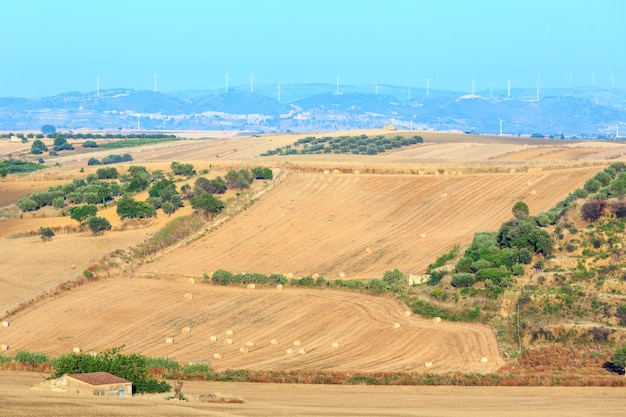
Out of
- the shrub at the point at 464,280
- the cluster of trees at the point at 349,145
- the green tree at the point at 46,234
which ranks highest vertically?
the shrub at the point at 464,280

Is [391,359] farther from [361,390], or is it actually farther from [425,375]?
[361,390]

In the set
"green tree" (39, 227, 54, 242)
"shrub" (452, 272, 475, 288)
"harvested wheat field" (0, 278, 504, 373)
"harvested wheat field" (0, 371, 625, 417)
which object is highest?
"harvested wheat field" (0, 371, 625, 417)

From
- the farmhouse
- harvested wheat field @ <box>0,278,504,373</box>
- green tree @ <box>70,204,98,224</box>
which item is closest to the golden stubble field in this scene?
harvested wheat field @ <box>0,278,504,373</box>

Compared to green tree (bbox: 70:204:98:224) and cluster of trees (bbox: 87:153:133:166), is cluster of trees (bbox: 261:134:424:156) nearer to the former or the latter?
cluster of trees (bbox: 87:153:133:166)

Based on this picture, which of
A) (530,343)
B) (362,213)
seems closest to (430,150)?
(362,213)

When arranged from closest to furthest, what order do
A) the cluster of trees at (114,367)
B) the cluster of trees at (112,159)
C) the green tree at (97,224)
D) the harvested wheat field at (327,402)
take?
the harvested wheat field at (327,402) → the cluster of trees at (114,367) → the green tree at (97,224) → the cluster of trees at (112,159)

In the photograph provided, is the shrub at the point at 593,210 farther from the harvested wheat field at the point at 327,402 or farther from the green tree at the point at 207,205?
the green tree at the point at 207,205

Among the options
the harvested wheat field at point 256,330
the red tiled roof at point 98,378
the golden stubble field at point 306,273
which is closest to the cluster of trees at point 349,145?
the golden stubble field at point 306,273
